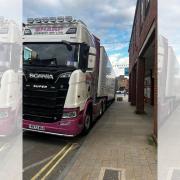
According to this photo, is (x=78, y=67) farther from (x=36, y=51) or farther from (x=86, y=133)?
(x=86, y=133)

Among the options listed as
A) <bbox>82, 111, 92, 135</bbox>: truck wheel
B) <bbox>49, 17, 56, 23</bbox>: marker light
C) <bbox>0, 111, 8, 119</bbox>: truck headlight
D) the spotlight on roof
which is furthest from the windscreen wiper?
<bbox>0, 111, 8, 119</bbox>: truck headlight

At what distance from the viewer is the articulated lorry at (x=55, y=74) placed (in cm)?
736

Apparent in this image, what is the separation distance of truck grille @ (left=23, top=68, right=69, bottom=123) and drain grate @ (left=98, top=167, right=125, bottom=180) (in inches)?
95.1

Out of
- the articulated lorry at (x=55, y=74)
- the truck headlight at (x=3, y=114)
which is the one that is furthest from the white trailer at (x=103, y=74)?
the truck headlight at (x=3, y=114)

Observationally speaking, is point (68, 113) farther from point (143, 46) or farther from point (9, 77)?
point (143, 46)

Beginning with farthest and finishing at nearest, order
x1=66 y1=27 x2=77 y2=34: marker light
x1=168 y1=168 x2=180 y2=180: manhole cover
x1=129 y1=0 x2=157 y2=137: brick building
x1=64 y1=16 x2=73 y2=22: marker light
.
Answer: x1=129 y1=0 x2=157 y2=137: brick building
x1=64 y1=16 x2=73 y2=22: marker light
x1=66 y1=27 x2=77 y2=34: marker light
x1=168 y1=168 x2=180 y2=180: manhole cover

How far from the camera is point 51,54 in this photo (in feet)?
25.4

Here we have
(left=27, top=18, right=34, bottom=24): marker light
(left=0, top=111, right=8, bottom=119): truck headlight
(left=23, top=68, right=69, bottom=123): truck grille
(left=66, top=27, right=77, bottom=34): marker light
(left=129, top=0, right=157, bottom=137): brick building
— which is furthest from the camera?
(left=129, top=0, right=157, bottom=137): brick building

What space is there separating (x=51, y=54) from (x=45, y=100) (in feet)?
4.38

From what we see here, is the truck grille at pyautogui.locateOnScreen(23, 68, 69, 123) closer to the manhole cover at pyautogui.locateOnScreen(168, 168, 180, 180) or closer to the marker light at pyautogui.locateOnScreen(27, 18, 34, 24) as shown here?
the marker light at pyautogui.locateOnScreen(27, 18, 34, 24)

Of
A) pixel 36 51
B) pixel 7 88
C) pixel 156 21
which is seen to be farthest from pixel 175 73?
pixel 7 88

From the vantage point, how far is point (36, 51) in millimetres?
7949

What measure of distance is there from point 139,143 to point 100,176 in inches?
125

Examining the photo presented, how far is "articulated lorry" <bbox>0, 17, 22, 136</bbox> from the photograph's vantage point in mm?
6941
